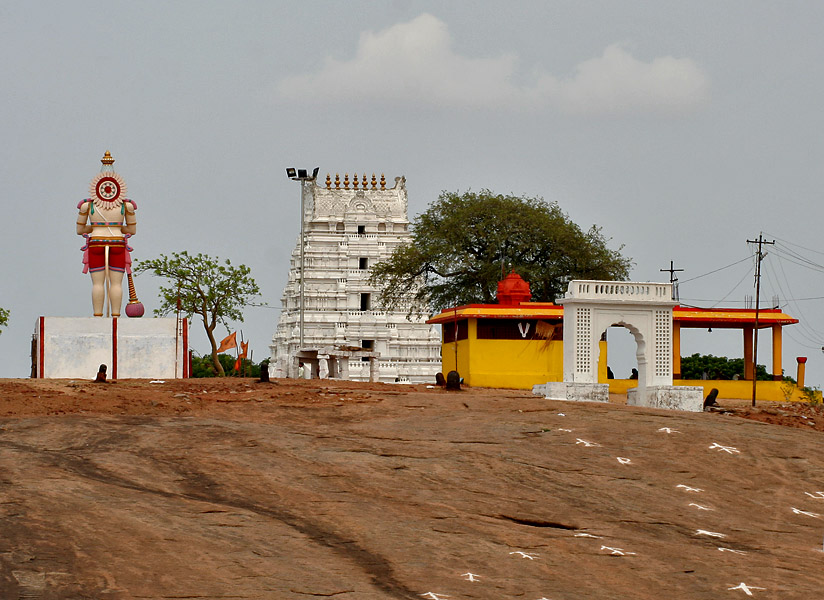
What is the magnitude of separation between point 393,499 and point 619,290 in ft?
59.7

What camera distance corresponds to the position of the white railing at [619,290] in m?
37.7

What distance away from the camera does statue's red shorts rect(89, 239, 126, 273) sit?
4250 centimetres

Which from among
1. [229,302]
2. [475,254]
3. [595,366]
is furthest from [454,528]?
[229,302]

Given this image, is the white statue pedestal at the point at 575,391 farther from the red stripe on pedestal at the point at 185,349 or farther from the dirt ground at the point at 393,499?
the red stripe on pedestal at the point at 185,349

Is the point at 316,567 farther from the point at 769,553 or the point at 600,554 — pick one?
the point at 769,553

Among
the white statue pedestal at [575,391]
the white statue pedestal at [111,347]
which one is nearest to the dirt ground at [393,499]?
the white statue pedestal at [575,391]

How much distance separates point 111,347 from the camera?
40469mm

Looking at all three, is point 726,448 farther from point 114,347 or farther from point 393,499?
point 114,347

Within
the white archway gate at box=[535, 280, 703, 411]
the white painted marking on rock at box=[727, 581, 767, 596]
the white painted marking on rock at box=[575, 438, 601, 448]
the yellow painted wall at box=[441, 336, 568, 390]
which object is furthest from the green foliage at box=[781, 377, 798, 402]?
the white painted marking on rock at box=[727, 581, 767, 596]

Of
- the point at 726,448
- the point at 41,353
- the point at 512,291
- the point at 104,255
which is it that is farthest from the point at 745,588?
the point at 104,255

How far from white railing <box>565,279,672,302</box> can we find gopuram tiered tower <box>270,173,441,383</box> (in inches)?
1615

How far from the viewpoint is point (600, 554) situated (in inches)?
754

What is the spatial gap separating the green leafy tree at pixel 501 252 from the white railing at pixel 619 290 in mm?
19852

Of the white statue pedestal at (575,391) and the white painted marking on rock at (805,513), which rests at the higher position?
the white statue pedestal at (575,391)
